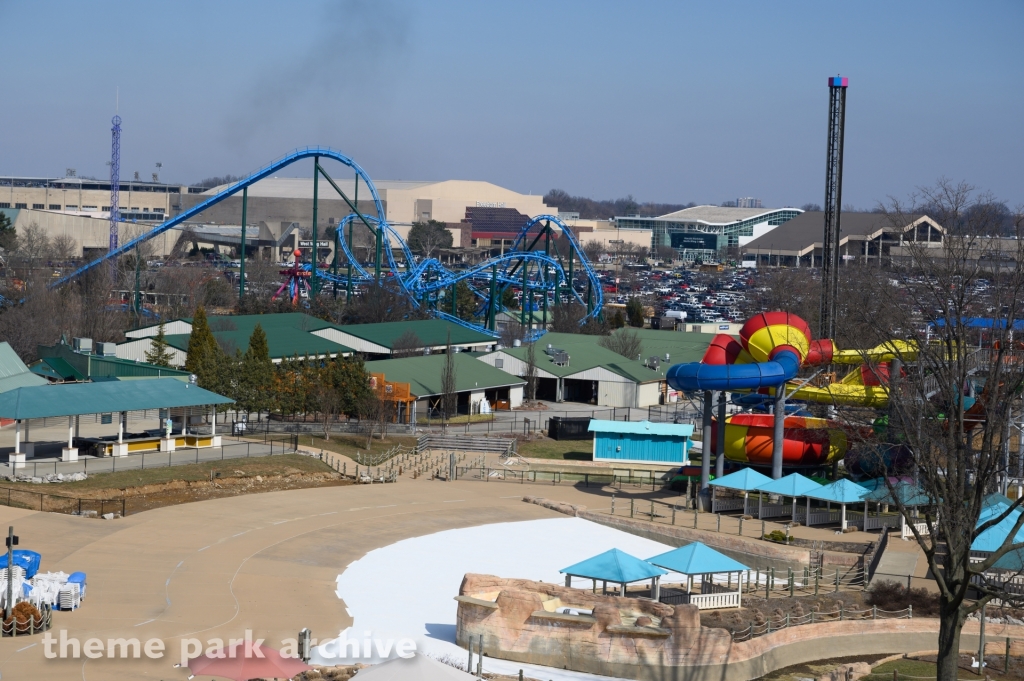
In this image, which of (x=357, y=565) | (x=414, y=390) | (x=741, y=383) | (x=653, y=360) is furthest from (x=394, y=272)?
(x=357, y=565)

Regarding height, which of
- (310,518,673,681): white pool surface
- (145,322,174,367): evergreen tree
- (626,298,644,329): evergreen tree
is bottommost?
(310,518,673,681): white pool surface

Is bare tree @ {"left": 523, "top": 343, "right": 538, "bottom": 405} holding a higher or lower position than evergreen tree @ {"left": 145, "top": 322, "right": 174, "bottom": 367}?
lower

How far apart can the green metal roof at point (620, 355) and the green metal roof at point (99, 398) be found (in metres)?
23.9

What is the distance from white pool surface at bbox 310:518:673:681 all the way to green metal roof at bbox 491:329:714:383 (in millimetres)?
25515

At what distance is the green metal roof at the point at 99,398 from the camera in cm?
3978

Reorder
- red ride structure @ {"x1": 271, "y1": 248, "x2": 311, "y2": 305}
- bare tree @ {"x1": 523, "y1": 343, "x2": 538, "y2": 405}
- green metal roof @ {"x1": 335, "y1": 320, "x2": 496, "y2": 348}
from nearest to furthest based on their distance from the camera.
Result: bare tree @ {"x1": 523, "y1": 343, "x2": 538, "y2": 405} → green metal roof @ {"x1": 335, "y1": 320, "x2": 496, "y2": 348} → red ride structure @ {"x1": 271, "y1": 248, "x2": 311, "y2": 305}

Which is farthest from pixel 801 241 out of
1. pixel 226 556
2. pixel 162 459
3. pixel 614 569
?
pixel 614 569

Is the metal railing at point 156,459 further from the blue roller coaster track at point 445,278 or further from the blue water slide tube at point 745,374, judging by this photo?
the blue roller coaster track at point 445,278

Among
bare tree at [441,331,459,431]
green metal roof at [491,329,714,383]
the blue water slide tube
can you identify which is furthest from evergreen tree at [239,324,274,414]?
the blue water slide tube

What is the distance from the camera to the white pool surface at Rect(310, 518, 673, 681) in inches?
995

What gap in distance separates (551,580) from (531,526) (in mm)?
6800

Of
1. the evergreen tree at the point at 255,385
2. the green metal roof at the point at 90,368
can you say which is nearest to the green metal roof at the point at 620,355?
the evergreen tree at the point at 255,385

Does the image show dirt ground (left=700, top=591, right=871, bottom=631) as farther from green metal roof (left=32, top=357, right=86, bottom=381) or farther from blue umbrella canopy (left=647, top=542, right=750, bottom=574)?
green metal roof (left=32, top=357, right=86, bottom=381)

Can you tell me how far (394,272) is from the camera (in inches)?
3718
